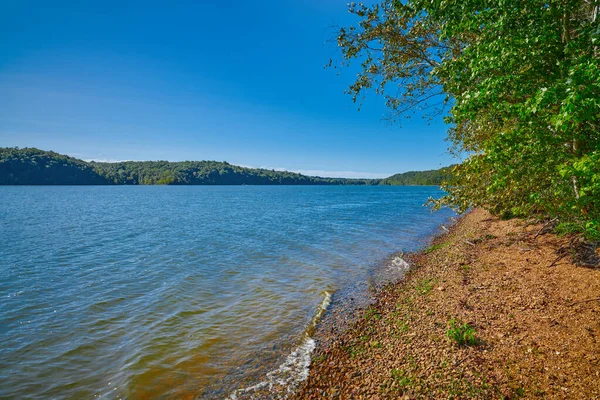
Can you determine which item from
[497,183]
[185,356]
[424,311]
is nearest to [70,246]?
[185,356]

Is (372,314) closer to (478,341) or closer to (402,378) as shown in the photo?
(478,341)

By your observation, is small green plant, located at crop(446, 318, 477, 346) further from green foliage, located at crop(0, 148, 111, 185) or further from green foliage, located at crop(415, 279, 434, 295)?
green foliage, located at crop(0, 148, 111, 185)

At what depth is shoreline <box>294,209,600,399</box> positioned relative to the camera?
6059mm

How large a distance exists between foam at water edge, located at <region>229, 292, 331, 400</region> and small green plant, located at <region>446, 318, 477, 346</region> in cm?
405

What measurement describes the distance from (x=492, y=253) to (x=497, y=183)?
11.0m

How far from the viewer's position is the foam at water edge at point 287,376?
7.43 meters

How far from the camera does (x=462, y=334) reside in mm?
7859

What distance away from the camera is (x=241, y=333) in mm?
10656

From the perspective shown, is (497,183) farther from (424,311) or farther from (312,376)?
(312,376)

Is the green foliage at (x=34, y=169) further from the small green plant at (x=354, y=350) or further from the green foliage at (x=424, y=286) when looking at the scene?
the small green plant at (x=354, y=350)

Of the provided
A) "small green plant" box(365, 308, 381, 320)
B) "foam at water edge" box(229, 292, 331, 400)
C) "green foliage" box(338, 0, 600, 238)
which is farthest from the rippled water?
"green foliage" box(338, 0, 600, 238)

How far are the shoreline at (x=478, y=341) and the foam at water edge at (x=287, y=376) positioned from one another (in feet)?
0.85

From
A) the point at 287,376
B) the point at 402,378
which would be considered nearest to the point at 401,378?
the point at 402,378

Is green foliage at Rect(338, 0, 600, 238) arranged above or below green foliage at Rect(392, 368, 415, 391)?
above
